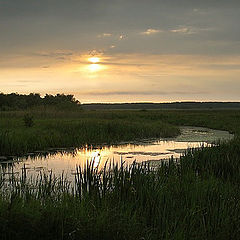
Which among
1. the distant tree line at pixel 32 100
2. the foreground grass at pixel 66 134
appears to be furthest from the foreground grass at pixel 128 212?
the distant tree line at pixel 32 100

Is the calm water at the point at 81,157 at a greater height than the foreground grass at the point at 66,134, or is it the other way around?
the foreground grass at the point at 66,134

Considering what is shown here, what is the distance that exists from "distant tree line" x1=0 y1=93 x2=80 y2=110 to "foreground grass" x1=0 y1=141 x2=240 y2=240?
41.4 m

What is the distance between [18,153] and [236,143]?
899 centimetres

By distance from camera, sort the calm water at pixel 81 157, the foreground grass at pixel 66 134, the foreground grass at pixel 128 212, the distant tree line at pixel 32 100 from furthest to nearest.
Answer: the distant tree line at pixel 32 100 < the foreground grass at pixel 66 134 < the calm water at pixel 81 157 < the foreground grass at pixel 128 212

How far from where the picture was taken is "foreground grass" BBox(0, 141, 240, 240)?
223 inches

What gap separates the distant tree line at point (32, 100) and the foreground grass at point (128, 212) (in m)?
41.4

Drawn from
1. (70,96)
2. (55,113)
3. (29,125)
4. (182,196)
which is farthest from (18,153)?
(70,96)

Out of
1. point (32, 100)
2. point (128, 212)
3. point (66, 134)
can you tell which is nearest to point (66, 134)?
point (66, 134)

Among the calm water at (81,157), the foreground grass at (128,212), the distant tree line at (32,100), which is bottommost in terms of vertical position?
the calm water at (81,157)

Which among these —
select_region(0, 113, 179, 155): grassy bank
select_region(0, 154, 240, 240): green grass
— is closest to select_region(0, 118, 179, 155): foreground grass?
select_region(0, 113, 179, 155): grassy bank

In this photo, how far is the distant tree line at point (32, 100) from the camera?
53.3 meters

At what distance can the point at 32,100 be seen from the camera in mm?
61375

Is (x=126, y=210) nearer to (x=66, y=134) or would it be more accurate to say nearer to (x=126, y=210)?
(x=126, y=210)

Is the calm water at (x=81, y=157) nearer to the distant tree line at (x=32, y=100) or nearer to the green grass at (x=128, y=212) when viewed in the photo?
the green grass at (x=128, y=212)
